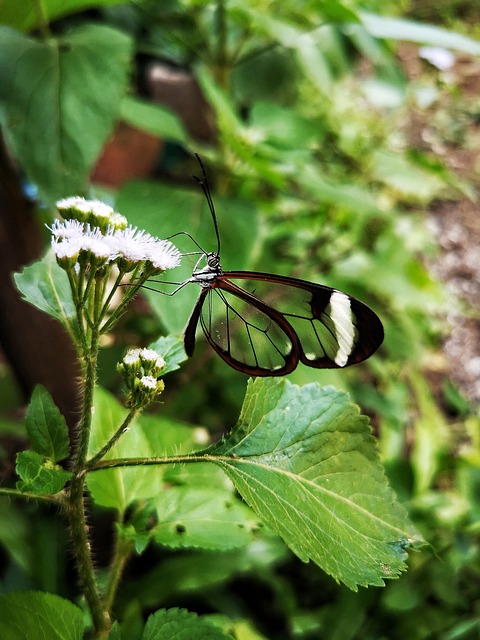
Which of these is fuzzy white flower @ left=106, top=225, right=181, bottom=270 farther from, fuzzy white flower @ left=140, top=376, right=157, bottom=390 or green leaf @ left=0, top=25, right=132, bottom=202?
green leaf @ left=0, top=25, right=132, bottom=202

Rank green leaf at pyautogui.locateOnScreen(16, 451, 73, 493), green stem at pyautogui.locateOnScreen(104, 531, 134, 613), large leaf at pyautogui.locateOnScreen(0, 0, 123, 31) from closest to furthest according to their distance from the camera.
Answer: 1. green leaf at pyautogui.locateOnScreen(16, 451, 73, 493)
2. green stem at pyautogui.locateOnScreen(104, 531, 134, 613)
3. large leaf at pyautogui.locateOnScreen(0, 0, 123, 31)

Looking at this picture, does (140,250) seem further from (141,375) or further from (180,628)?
(180,628)

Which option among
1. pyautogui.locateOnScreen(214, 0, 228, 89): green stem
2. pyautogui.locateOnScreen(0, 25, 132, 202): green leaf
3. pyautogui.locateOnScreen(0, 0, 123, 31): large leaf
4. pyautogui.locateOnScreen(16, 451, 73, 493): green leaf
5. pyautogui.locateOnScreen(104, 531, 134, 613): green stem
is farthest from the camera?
pyautogui.locateOnScreen(214, 0, 228, 89): green stem

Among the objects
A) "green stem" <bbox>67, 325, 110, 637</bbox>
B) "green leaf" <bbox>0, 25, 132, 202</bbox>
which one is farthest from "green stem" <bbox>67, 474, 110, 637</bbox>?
"green leaf" <bbox>0, 25, 132, 202</bbox>

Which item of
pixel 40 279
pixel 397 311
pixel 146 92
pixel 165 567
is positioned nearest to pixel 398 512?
pixel 40 279

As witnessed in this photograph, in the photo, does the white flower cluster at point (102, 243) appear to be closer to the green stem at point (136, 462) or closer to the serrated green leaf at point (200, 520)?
the green stem at point (136, 462)

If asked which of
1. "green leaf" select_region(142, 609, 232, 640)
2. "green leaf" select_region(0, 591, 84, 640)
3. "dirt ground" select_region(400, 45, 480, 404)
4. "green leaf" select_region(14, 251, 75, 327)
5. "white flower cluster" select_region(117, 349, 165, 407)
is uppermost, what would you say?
"white flower cluster" select_region(117, 349, 165, 407)

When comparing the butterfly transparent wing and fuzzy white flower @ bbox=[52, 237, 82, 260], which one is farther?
the butterfly transparent wing
